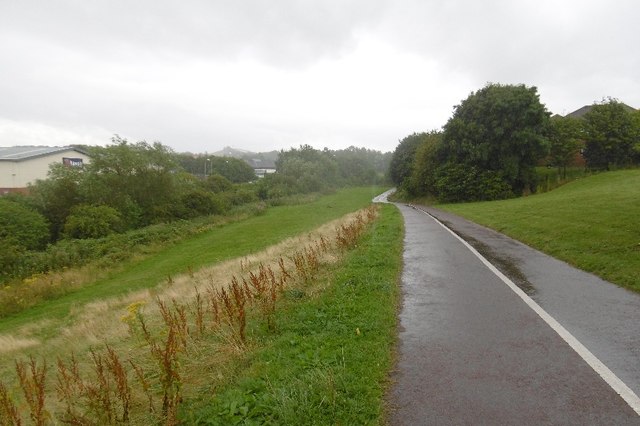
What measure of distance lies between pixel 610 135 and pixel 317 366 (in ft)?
151

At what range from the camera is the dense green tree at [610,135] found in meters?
39.3

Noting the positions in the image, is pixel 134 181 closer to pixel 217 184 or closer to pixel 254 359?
pixel 217 184

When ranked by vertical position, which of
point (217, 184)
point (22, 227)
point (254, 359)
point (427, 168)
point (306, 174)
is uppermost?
point (427, 168)

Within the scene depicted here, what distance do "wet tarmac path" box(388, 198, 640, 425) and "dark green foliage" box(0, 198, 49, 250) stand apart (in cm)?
2844

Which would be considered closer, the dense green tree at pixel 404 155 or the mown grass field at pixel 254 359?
the mown grass field at pixel 254 359

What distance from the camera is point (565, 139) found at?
135ft

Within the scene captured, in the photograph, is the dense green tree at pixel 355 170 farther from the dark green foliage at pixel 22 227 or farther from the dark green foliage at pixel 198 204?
the dark green foliage at pixel 22 227

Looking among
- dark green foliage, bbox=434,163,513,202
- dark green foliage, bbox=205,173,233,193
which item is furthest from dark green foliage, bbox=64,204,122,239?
dark green foliage, bbox=434,163,513,202

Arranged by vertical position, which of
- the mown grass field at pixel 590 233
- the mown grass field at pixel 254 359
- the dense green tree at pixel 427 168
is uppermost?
the dense green tree at pixel 427 168

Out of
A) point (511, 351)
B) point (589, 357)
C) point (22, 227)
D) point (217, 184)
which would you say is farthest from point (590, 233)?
point (217, 184)

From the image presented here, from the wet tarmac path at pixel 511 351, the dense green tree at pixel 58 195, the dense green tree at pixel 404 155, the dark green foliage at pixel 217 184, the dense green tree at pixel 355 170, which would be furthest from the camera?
the dense green tree at pixel 355 170

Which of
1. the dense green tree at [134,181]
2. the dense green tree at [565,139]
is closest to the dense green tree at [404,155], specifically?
the dense green tree at [565,139]

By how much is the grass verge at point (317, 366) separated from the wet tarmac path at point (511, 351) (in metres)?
0.31

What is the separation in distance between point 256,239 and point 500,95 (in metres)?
28.9
